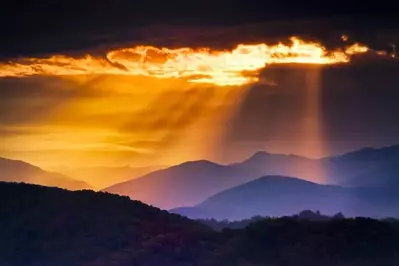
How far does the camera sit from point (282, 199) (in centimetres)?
15312

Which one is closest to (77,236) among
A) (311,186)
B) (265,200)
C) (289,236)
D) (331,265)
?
(289,236)

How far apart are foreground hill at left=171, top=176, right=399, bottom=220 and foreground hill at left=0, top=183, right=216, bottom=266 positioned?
99.2 feet

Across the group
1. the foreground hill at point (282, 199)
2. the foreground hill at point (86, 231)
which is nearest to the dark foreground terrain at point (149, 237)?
the foreground hill at point (86, 231)

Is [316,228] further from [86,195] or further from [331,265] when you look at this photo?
[86,195]

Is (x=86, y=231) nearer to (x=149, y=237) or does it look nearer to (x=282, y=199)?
(x=149, y=237)

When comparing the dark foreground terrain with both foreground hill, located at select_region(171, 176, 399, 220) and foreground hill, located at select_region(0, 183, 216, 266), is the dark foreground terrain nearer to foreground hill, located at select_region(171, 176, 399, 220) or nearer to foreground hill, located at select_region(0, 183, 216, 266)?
foreground hill, located at select_region(0, 183, 216, 266)

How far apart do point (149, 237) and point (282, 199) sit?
264ft

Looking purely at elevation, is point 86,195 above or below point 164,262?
above

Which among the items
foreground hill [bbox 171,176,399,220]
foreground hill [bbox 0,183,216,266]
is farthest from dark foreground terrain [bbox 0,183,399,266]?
foreground hill [bbox 171,176,399,220]

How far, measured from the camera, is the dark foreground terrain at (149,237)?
6675 centimetres

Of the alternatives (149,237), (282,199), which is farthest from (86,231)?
(282,199)

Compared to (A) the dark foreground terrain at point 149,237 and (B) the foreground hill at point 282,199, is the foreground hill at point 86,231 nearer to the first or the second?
(A) the dark foreground terrain at point 149,237

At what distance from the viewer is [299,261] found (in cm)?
6550

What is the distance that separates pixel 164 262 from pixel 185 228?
11.6 meters
